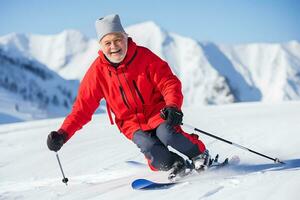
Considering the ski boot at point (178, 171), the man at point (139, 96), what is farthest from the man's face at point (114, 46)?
the ski boot at point (178, 171)

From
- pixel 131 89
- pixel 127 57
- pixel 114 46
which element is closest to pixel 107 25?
pixel 114 46

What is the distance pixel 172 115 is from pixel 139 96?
641 millimetres

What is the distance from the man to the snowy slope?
1.07 feet

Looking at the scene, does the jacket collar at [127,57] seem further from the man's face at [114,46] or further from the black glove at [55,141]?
the black glove at [55,141]

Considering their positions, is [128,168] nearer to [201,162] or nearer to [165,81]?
[201,162]

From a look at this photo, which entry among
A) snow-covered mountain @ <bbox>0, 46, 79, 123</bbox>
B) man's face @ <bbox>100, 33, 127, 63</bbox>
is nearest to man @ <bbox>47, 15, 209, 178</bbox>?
man's face @ <bbox>100, 33, 127, 63</bbox>

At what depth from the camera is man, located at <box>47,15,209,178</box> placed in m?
4.29

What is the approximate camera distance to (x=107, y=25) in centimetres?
437

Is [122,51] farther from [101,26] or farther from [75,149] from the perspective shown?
[75,149]

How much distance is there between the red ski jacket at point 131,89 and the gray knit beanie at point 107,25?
0.60 feet

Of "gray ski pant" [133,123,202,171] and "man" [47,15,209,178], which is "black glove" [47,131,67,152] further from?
"gray ski pant" [133,123,202,171]

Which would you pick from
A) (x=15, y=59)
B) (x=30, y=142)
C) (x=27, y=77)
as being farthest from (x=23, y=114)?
(x=30, y=142)

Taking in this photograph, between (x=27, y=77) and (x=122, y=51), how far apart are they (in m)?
159

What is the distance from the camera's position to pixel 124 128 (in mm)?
4645
